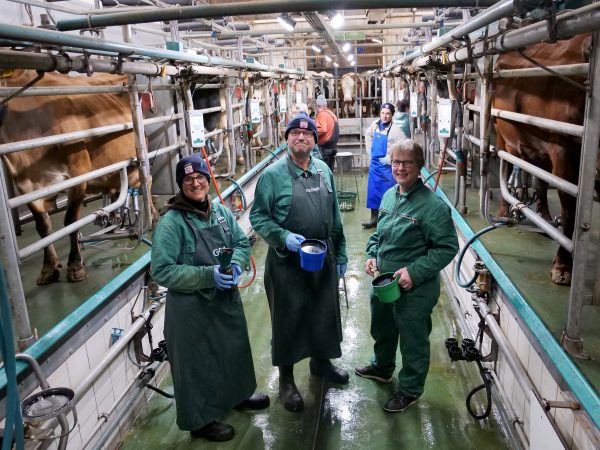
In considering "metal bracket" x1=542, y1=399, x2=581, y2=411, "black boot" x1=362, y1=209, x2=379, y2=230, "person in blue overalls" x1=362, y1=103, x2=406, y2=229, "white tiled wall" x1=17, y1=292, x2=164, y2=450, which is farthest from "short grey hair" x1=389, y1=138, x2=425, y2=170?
"black boot" x1=362, y1=209, x2=379, y2=230

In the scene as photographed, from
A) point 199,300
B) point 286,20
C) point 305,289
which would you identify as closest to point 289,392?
point 305,289

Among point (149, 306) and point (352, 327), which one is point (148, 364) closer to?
point (149, 306)

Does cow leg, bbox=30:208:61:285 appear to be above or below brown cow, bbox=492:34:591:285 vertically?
below

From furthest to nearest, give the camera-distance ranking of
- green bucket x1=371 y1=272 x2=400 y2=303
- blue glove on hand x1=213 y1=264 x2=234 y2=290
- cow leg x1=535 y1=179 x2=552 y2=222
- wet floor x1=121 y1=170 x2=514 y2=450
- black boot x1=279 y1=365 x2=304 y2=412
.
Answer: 1. cow leg x1=535 y1=179 x2=552 y2=222
2. black boot x1=279 y1=365 x2=304 y2=412
3. wet floor x1=121 y1=170 x2=514 y2=450
4. green bucket x1=371 y1=272 x2=400 y2=303
5. blue glove on hand x1=213 y1=264 x2=234 y2=290

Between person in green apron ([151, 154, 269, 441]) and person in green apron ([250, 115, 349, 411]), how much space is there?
10.6 inches

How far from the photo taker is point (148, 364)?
126 inches

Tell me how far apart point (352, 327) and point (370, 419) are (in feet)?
4.08

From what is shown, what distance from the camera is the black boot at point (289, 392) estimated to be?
3119mm

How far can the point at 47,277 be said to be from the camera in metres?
3.28

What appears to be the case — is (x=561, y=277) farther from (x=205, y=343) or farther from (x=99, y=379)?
(x=99, y=379)

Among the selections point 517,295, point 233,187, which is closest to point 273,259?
point 517,295

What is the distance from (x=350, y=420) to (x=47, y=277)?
7.25 feet

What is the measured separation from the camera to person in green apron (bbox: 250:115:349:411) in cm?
295

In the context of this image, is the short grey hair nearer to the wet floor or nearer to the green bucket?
the green bucket
